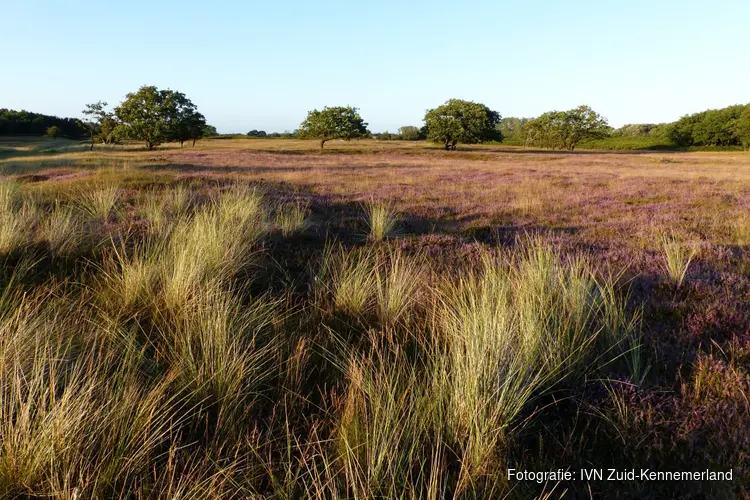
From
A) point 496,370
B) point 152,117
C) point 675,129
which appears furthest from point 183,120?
point 675,129

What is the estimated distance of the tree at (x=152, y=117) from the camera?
178ft

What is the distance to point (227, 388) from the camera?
222cm

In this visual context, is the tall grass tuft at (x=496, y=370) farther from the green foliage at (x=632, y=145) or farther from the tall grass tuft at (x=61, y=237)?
the green foliage at (x=632, y=145)

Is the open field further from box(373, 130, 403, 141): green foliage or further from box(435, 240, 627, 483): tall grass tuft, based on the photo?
box(373, 130, 403, 141): green foliage

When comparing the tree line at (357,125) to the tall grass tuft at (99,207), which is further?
the tree line at (357,125)

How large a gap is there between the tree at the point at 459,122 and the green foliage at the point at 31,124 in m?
75.0

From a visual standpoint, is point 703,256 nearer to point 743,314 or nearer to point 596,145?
point 743,314

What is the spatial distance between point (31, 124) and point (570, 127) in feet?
385

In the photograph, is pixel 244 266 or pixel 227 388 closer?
pixel 227 388

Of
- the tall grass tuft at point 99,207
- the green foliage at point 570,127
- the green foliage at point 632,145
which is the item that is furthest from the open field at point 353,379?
the green foliage at point 632,145

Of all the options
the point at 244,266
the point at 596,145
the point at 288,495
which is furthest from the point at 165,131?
the point at 596,145

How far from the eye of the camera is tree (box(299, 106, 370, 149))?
207ft

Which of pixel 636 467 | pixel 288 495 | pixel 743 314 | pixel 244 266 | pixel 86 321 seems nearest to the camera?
pixel 288 495

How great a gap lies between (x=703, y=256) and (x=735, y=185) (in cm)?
1415
